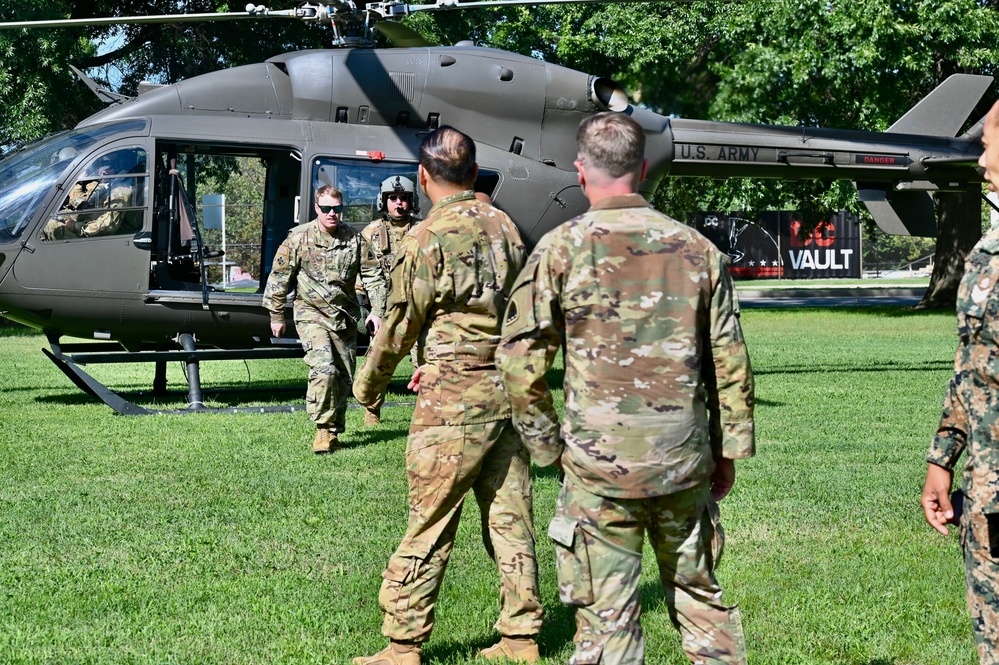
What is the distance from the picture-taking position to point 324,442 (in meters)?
7.89

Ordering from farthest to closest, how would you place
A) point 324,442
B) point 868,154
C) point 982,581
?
point 868,154, point 324,442, point 982,581

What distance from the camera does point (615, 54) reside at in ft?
81.9

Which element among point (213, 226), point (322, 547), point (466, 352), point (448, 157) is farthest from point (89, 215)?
point (466, 352)

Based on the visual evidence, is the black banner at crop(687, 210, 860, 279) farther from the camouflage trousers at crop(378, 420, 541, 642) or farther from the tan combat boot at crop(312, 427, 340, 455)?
the camouflage trousers at crop(378, 420, 541, 642)

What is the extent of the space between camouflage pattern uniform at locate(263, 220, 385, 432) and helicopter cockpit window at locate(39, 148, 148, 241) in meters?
2.08

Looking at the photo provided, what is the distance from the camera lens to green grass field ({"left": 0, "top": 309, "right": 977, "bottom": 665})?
13.9 feet

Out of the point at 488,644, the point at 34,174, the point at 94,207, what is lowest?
the point at 488,644

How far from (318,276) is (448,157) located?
4533 millimetres

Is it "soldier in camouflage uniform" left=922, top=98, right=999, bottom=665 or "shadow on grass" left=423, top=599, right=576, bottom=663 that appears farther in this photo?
"shadow on grass" left=423, top=599, right=576, bottom=663

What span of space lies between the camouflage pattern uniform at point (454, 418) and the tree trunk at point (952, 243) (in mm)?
24174

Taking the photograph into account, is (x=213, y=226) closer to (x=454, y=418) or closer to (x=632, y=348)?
(x=454, y=418)

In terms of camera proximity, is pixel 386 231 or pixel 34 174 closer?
pixel 386 231

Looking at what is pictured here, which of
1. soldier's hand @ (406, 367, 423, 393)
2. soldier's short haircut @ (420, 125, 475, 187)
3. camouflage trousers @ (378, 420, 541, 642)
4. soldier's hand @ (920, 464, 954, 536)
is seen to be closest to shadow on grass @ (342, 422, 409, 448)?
soldier's hand @ (406, 367, 423, 393)

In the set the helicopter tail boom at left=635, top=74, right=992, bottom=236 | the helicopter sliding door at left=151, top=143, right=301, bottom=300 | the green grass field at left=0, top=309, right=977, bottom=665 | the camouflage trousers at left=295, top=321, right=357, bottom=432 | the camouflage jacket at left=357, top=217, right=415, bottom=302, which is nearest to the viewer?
the green grass field at left=0, top=309, right=977, bottom=665
